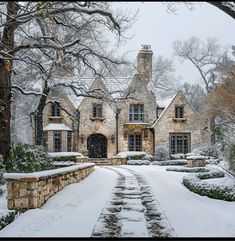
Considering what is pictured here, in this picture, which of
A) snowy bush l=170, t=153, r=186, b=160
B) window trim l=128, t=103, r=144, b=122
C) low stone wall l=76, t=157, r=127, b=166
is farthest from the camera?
window trim l=128, t=103, r=144, b=122

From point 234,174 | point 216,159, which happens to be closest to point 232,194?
point 234,174

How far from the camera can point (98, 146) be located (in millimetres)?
34375

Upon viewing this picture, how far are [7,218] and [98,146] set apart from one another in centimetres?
2646

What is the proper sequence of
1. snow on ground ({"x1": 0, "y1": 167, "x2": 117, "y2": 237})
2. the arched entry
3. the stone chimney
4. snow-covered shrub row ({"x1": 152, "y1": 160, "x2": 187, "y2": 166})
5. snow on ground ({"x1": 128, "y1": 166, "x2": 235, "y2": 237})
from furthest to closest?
the stone chimney, the arched entry, snow-covered shrub row ({"x1": 152, "y1": 160, "x2": 187, "y2": 166}), snow on ground ({"x1": 128, "y1": 166, "x2": 235, "y2": 237}), snow on ground ({"x1": 0, "y1": 167, "x2": 117, "y2": 237})

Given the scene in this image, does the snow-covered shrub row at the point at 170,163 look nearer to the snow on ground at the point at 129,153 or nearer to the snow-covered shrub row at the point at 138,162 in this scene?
the snow-covered shrub row at the point at 138,162

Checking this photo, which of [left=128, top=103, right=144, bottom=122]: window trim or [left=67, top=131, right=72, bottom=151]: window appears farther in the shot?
[left=128, top=103, right=144, bottom=122]: window trim

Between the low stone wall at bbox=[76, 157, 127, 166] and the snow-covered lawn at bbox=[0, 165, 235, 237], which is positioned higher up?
the low stone wall at bbox=[76, 157, 127, 166]

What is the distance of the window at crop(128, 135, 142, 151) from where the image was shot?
110ft

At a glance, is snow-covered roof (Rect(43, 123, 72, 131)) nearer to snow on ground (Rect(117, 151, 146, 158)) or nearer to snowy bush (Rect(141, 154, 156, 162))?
snow on ground (Rect(117, 151, 146, 158))

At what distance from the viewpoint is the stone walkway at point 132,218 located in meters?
6.52

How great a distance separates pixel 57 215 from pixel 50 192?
240cm

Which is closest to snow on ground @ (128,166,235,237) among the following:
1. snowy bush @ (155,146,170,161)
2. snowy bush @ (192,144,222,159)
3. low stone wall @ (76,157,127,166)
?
low stone wall @ (76,157,127,166)

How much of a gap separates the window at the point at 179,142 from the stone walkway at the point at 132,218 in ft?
73.1

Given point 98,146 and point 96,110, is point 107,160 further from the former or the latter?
point 96,110
